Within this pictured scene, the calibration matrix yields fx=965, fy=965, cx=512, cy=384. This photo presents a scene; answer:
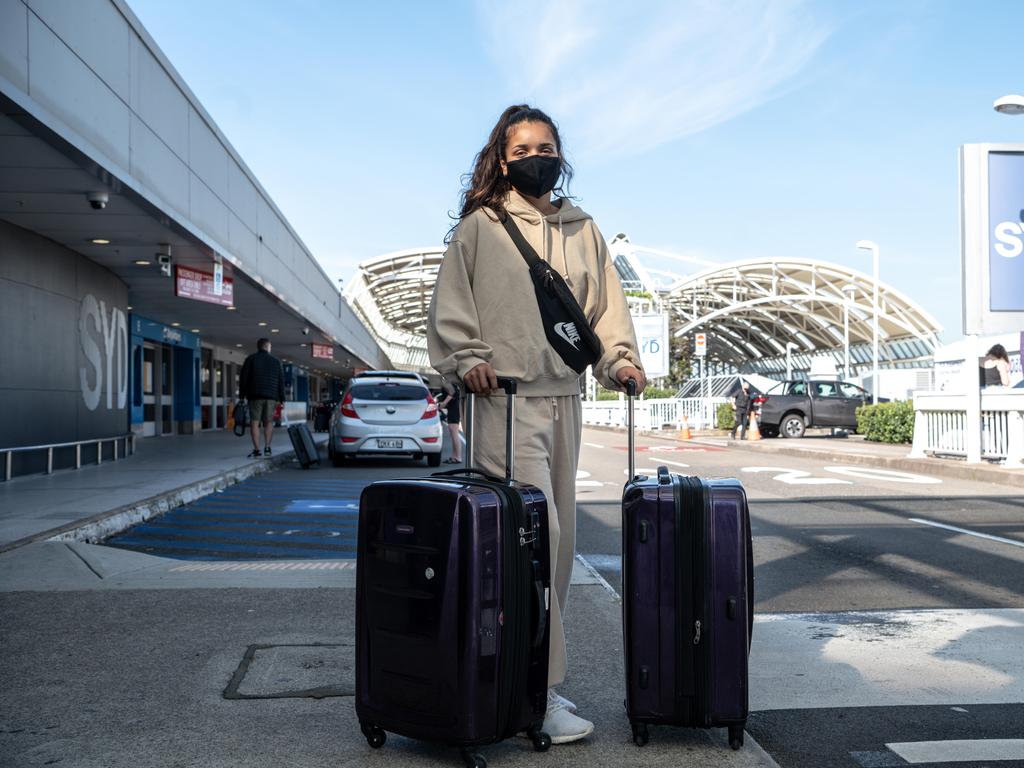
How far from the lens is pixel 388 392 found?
607 inches

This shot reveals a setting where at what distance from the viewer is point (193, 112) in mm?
13023

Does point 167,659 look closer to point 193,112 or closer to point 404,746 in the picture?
point 404,746

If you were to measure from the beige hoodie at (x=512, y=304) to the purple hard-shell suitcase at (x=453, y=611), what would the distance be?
1.38ft

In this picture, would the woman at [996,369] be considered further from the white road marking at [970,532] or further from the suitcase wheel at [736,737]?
the suitcase wheel at [736,737]

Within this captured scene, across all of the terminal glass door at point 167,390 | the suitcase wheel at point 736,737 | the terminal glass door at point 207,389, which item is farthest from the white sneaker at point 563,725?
the terminal glass door at point 207,389

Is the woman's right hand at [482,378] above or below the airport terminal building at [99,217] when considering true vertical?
below

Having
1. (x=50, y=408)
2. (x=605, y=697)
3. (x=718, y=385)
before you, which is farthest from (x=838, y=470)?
(x=718, y=385)

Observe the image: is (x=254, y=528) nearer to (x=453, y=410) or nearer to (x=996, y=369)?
(x=453, y=410)

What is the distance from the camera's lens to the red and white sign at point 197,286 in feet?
47.3

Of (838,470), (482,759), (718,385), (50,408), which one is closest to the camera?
(482,759)

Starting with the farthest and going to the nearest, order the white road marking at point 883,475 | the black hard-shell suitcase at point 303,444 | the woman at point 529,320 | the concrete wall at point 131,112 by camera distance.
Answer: the black hard-shell suitcase at point 303,444 < the white road marking at point 883,475 < the concrete wall at point 131,112 < the woman at point 529,320

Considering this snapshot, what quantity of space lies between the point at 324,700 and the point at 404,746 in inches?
20.4

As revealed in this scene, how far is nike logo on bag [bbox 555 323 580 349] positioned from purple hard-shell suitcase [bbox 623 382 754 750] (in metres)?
0.53

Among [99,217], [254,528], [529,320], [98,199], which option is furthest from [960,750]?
[99,217]
